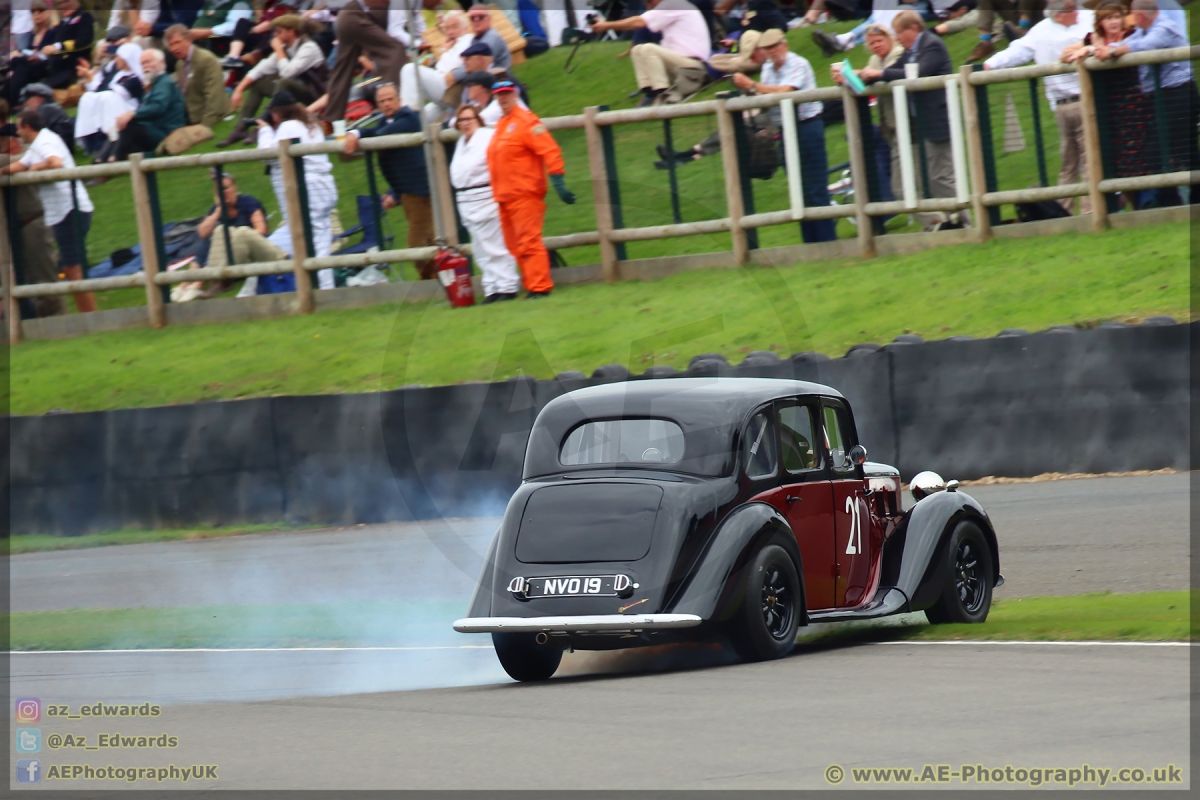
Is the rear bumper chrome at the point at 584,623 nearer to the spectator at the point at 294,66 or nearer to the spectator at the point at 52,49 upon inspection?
the spectator at the point at 294,66

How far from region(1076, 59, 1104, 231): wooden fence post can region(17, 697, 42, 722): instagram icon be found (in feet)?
38.2

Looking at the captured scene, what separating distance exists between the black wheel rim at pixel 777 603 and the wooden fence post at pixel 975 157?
9844mm

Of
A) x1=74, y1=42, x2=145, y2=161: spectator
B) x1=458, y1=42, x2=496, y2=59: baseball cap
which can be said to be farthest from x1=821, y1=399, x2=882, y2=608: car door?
x1=74, y1=42, x2=145, y2=161: spectator

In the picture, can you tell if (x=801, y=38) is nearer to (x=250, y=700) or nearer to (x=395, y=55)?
(x=395, y=55)

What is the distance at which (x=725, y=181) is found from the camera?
1872 cm

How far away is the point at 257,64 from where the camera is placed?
25.1m

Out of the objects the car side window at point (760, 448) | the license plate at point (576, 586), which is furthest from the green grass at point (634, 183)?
the license plate at point (576, 586)

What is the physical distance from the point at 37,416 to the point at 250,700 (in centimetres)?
978

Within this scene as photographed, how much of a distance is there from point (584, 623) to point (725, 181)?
11.5 metres

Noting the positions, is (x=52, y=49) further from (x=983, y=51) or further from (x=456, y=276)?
(x=983, y=51)

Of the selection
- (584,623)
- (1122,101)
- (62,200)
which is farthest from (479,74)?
(584,623)

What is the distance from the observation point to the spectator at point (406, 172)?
19.5 m

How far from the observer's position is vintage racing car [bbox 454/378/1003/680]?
8.01 meters

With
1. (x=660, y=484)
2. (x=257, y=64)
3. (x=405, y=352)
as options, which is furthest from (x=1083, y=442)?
(x=257, y=64)
